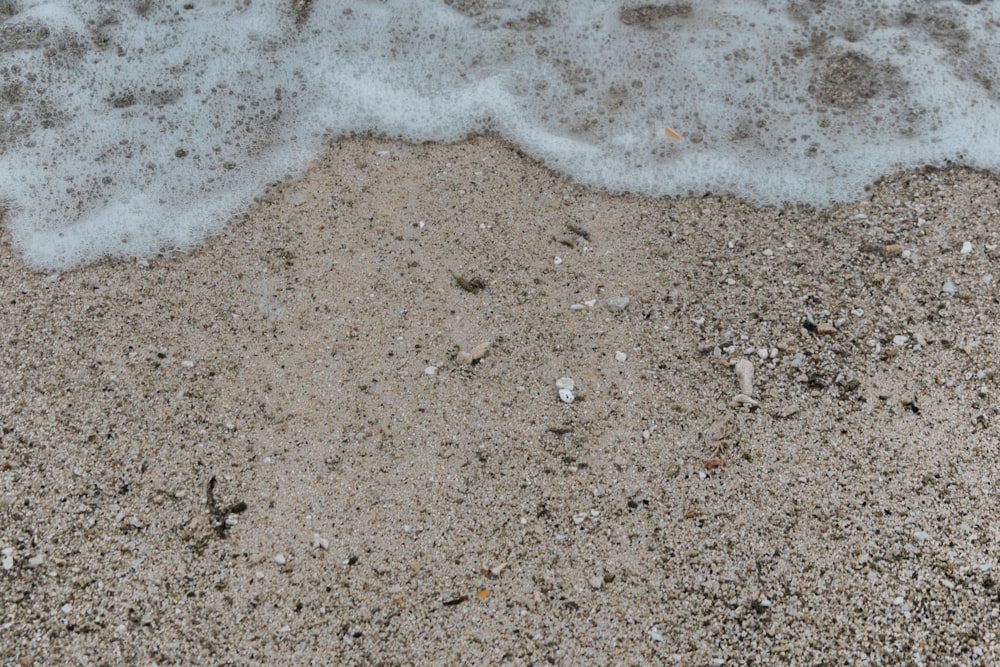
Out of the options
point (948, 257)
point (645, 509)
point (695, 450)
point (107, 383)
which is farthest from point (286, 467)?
point (948, 257)

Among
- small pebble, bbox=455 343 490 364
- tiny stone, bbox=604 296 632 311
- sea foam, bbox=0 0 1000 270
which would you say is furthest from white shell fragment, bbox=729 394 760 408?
sea foam, bbox=0 0 1000 270

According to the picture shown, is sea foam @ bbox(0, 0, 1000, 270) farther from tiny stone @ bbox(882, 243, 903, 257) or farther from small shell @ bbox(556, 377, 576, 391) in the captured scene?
small shell @ bbox(556, 377, 576, 391)

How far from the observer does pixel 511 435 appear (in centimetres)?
259

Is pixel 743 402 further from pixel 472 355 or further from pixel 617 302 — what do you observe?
pixel 472 355

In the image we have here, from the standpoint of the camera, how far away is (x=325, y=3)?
4.07 m

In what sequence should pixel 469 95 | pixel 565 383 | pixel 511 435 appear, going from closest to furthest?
1. pixel 511 435
2. pixel 565 383
3. pixel 469 95

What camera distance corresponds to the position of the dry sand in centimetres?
219

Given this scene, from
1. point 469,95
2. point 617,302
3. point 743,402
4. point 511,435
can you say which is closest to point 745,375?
point 743,402

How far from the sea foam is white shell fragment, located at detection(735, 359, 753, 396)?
3.08ft

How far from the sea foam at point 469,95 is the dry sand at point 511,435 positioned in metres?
0.22

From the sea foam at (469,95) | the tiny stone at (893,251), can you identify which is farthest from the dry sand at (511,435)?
the sea foam at (469,95)

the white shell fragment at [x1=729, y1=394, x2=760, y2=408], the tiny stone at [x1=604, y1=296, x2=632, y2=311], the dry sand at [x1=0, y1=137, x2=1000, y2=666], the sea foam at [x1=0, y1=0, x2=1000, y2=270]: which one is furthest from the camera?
the sea foam at [x1=0, y1=0, x2=1000, y2=270]

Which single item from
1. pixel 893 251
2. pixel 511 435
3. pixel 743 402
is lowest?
pixel 511 435

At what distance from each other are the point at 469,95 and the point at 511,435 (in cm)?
187
